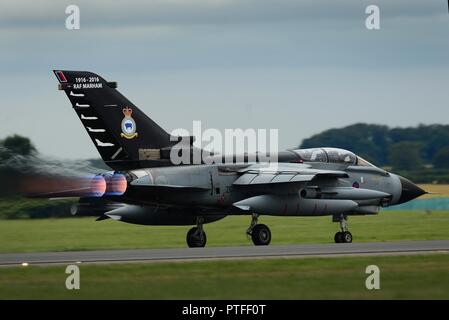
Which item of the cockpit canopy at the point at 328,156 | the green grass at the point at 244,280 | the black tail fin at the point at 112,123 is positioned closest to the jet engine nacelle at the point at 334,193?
the cockpit canopy at the point at 328,156

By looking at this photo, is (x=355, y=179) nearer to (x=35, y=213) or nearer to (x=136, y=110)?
(x=136, y=110)

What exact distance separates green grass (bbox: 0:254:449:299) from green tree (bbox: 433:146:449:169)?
2112cm

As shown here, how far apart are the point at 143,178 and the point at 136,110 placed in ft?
8.57

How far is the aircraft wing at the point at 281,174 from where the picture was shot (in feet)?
95.0

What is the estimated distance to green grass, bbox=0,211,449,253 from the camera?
3228 centimetres

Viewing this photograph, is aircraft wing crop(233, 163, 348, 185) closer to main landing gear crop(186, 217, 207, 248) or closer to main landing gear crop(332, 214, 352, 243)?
main landing gear crop(332, 214, 352, 243)

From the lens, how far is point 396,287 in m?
18.4

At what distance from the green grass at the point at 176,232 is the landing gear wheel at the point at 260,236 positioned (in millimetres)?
2449

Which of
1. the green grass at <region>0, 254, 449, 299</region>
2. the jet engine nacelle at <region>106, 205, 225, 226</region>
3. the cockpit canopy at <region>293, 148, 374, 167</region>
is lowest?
the green grass at <region>0, 254, 449, 299</region>

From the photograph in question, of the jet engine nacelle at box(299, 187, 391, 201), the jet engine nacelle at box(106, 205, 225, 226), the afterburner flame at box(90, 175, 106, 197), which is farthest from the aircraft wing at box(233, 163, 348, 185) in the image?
the afterburner flame at box(90, 175, 106, 197)

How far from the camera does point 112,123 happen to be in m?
29.4

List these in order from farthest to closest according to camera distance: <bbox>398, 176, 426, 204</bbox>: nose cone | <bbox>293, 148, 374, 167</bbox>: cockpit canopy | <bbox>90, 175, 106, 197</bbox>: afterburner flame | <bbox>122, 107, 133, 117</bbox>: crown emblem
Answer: <bbox>398, 176, 426, 204</bbox>: nose cone < <bbox>293, 148, 374, 167</bbox>: cockpit canopy < <bbox>122, 107, 133, 117</bbox>: crown emblem < <bbox>90, 175, 106, 197</bbox>: afterburner flame

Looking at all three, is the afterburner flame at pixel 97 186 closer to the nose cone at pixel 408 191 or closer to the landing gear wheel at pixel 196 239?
the landing gear wheel at pixel 196 239
